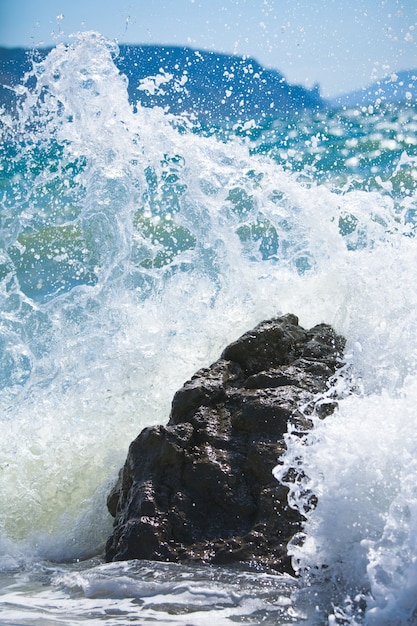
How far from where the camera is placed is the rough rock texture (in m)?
2.98

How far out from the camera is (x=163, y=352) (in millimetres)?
4617

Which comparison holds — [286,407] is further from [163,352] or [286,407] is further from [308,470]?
[163,352]

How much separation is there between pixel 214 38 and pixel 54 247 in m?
5.59

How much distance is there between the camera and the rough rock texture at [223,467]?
117 inches

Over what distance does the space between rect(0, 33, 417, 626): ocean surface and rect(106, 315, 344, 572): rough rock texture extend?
120mm

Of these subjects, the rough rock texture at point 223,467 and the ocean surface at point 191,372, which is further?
the rough rock texture at point 223,467

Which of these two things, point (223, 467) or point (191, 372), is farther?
point (191, 372)

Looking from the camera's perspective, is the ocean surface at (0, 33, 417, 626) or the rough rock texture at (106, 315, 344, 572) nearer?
the ocean surface at (0, 33, 417, 626)

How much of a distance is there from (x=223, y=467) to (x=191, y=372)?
55.3 inches

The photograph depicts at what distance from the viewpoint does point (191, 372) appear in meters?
4.53

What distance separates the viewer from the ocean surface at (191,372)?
2584 mm

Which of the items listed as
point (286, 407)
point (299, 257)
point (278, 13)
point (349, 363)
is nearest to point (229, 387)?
point (286, 407)

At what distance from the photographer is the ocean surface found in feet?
8.48

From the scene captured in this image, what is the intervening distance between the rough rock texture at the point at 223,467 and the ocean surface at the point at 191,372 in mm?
120
